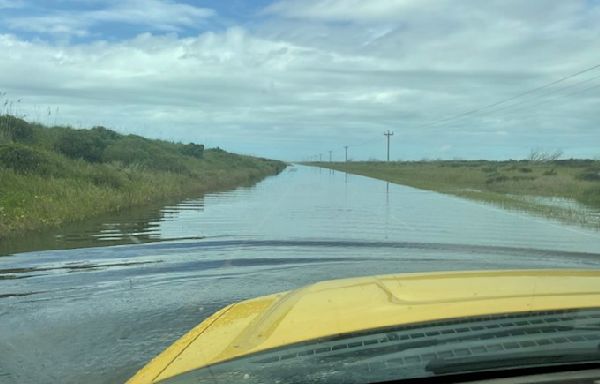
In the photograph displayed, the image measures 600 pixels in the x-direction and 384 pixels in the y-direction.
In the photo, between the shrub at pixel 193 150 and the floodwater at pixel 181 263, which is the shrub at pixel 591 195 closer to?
the floodwater at pixel 181 263

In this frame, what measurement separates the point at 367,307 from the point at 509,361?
0.66m

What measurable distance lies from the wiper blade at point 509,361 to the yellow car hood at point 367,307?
274 millimetres

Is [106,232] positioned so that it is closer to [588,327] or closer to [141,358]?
[141,358]

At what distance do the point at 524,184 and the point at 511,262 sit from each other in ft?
133

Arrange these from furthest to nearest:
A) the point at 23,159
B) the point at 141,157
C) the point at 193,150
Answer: the point at 193,150, the point at 141,157, the point at 23,159

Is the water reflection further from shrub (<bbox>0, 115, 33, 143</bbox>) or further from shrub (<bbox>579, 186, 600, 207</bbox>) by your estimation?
shrub (<bbox>579, 186, 600, 207</bbox>)

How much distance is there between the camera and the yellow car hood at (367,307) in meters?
2.73

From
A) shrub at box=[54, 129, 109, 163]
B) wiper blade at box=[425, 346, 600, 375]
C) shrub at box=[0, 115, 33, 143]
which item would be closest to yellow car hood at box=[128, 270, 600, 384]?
wiper blade at box=[425, 346, 600, 375]

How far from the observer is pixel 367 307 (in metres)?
2.93

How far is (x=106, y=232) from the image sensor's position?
1645 cm

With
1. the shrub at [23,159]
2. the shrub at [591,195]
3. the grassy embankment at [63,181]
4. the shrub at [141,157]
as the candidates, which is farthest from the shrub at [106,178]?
the shrub at [591,195]

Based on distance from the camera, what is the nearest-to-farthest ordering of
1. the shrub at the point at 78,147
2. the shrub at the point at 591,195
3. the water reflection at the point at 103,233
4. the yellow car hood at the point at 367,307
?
1. the yellow car hood at the point at 367,307
2. the water reflection at the point at 103,233
3. the shrub at the point at 78,147
4. the shrub at the point at 591,195

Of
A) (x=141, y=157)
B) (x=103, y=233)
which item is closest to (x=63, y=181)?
(x=103, y=233)

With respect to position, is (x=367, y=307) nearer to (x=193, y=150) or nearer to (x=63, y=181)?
(x=63, y=181)
